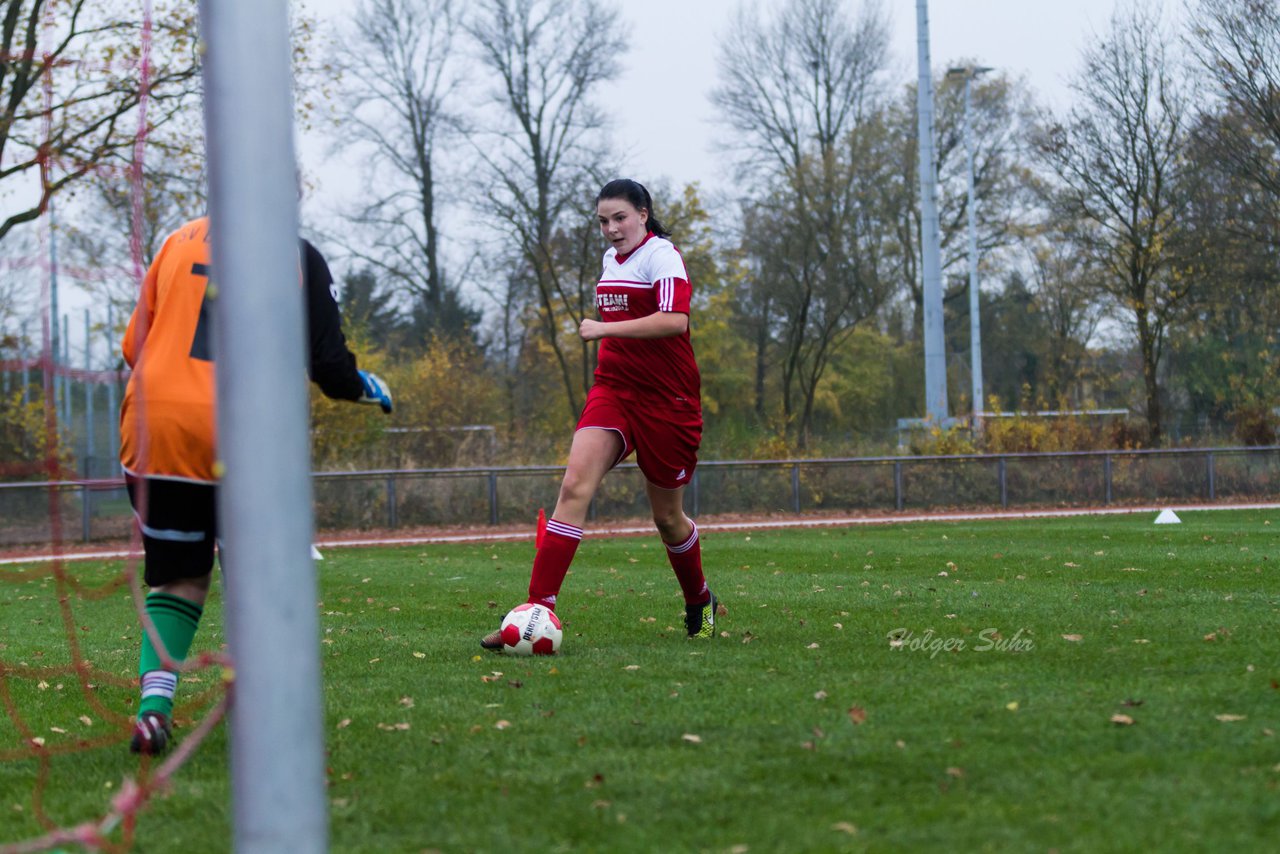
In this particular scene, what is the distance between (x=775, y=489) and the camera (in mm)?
22531

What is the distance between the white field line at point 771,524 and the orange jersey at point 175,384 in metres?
13.9

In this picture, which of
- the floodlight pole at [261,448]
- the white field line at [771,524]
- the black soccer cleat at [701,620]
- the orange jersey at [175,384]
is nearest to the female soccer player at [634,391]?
the black soccer cleat at [701,620]

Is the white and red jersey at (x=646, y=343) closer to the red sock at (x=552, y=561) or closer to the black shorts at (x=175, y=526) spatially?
the red sock at (x=552, y=561)

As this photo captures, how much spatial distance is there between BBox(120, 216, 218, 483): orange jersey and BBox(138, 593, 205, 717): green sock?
1.53 feet

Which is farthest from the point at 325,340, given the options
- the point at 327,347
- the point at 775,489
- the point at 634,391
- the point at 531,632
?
the point at 775,489

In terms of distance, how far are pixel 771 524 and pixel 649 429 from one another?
1442 centimetres

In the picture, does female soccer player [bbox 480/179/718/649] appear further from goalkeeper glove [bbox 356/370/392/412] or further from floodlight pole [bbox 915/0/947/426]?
floodlight pole [bbox 915/0/947/426]

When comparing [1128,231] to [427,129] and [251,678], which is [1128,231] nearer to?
[427,129]

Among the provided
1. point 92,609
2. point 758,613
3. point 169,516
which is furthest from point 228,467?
point 92,609

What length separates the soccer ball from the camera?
5934mm

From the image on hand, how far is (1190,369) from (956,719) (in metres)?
29.4

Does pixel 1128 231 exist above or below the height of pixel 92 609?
above

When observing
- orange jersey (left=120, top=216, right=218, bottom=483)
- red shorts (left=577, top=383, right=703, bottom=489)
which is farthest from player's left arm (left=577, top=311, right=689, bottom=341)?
orange jersey (left=120, top=216, right=218, bottom=483)

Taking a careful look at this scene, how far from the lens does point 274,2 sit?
244 cm
